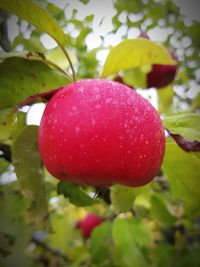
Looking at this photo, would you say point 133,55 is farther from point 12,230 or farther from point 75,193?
point 12,230

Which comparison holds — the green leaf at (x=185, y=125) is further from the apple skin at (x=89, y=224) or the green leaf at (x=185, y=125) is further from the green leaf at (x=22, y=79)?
the apple skin at (x=89, y=224)

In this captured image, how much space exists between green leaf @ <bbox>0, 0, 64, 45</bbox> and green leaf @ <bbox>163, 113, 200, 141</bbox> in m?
0.36

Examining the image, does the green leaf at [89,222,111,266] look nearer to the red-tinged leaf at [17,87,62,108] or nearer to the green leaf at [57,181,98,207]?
the green leaf at [57,181,98,207]

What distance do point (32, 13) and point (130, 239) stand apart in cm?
127

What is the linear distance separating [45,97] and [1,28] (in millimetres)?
448

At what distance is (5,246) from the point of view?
1183 mm

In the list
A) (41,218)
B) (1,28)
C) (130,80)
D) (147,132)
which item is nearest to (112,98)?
(147,132)

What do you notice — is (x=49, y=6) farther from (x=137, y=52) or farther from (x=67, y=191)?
(x=67, y=191)

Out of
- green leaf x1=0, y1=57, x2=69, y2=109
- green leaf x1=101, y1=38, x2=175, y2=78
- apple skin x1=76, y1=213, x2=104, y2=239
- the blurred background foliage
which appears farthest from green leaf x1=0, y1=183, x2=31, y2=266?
apple skin x1=76, y1=213, x2=104, y2=239

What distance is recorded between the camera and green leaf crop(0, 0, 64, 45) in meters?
0.82

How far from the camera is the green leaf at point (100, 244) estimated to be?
72.7 inches

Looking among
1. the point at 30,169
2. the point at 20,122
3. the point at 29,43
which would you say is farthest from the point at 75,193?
the point at 29,43

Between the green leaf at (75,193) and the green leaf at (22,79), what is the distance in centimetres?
27

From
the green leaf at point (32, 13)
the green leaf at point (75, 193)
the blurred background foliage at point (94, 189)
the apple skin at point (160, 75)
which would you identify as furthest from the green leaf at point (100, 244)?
the green leaf at point (32, 13)
